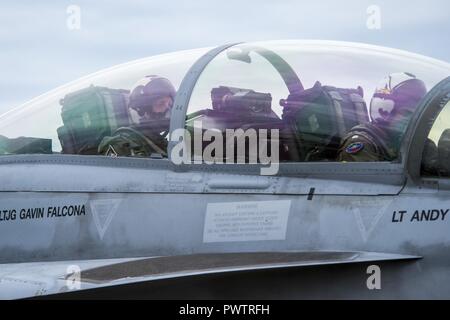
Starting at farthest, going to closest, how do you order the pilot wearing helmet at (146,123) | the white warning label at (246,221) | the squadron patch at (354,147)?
the pilot wearing helmet at (146,123)
the squadron patch at (354,147)
the white warning label at (246,221)

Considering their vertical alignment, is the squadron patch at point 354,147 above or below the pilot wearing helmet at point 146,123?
below

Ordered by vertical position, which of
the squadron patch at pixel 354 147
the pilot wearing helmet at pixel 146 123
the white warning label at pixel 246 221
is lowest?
the white warning label at pixel 246 221

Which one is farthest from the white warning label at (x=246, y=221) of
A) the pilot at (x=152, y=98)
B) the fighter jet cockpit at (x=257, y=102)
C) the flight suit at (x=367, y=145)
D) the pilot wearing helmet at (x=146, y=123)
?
the pilot at (x=152, y=98)

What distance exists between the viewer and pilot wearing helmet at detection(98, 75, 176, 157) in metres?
6.05

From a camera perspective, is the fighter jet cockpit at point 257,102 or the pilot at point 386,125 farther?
the fighter jet cockpit at point 257,102

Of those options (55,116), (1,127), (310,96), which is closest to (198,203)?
(310,96)

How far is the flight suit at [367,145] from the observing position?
5.34 m

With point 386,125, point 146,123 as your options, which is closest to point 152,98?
point 146,123

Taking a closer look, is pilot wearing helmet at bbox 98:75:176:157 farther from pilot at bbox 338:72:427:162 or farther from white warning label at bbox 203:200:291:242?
pilot at bbox 338:72:427:162

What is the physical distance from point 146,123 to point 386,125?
1.78 metres

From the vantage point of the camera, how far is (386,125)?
5.44 meters

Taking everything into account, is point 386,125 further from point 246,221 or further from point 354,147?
point 246,221

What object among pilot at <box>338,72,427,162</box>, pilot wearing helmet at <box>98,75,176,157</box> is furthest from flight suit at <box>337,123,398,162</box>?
pilot wearing helmet at <box>98,75,176,157</box>

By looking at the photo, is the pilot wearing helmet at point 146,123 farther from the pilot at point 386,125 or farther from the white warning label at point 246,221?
the pilot at point 386,125
